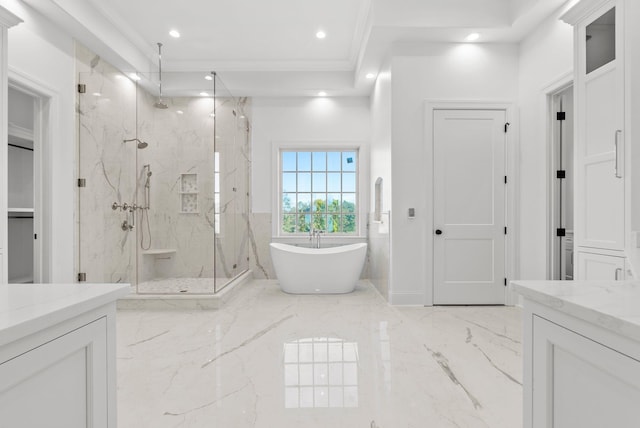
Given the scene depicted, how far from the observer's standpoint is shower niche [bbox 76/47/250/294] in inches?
161

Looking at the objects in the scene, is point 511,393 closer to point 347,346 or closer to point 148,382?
point 347,346

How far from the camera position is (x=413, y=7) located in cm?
360

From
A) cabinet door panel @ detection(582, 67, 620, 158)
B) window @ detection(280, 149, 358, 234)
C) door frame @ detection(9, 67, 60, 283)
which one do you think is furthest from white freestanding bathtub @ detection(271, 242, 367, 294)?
cabinet door panel @ detection(582, 67, 620, 158)

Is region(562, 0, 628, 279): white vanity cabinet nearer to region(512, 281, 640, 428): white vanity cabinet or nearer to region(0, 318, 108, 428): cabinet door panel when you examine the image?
region(512, 281, 640, 428): white vanity cabinet

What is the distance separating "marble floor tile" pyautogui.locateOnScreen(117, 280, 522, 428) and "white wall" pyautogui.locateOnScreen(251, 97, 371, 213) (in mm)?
2746

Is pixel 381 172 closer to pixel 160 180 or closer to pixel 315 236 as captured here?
pixel 315 236

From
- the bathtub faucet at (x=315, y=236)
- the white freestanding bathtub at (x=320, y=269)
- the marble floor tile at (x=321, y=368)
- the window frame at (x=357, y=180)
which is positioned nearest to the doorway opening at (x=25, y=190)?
the marble floor tile at (x=321, y=368)

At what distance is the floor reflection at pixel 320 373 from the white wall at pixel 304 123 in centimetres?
320

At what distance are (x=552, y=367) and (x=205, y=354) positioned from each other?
86.2 inches

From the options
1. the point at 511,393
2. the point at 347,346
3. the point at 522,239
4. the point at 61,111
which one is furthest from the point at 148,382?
the point at 522,239

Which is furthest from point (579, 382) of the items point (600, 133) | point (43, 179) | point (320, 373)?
point (43, 179)

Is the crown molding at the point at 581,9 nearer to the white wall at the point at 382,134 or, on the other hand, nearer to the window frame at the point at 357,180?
the white wall at the point at 382,134

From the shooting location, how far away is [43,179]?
349 cm

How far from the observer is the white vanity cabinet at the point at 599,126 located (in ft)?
6.82
